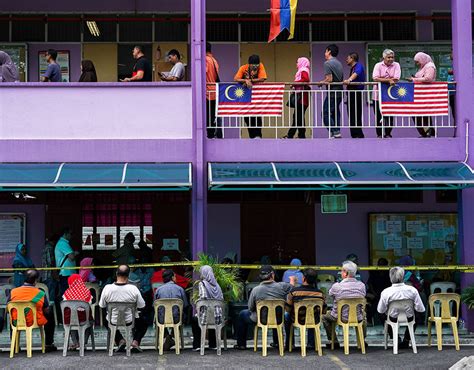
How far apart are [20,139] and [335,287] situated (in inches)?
247

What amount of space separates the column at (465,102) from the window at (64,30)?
8.05m

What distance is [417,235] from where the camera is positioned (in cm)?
2012

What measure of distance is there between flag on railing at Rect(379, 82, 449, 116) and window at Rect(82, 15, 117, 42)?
6.38 m

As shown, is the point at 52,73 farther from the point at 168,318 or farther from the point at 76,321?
the point at 168,318

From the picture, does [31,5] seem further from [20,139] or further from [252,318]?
[252,318]

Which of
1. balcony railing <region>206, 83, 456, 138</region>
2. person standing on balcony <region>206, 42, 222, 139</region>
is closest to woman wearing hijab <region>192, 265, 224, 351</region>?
balcony railing <region>206, 83, 456, 138</region>

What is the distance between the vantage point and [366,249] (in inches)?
794

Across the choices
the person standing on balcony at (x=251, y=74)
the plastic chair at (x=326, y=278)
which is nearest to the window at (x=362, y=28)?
the person standing on balcony at (x=251, y=74)

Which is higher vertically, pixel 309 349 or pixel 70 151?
pixel 70 151

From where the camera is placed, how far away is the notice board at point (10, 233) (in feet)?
64.0

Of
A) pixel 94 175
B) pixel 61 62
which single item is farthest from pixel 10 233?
pixel 94 175

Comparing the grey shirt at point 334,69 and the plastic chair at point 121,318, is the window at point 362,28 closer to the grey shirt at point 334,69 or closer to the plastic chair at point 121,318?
the grey shirt at point 334,69

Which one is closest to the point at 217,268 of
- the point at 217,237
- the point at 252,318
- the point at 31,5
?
the point at 252,318

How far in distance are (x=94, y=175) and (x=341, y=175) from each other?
418 centimetres
